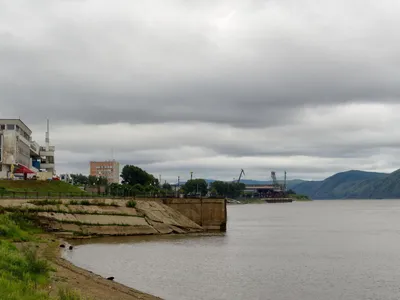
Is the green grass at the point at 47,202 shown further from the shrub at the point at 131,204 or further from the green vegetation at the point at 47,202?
the shrub at the point at 131,204

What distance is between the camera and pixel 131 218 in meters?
93.4

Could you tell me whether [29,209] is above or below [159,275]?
above

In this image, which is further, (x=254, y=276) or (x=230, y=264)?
(x=230, y=264)

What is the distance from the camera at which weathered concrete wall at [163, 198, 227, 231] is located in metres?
108

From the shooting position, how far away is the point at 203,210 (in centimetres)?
10994

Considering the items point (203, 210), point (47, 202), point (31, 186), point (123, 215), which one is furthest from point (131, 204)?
point (31, 186)

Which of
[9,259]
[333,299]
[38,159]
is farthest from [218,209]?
[38,159]

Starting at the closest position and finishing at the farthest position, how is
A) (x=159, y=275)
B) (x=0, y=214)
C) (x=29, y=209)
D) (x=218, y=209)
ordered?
Answer: (x=159, y=275)
(x=0, y=214)
(x=29, y=209)
(x=218, y=209)

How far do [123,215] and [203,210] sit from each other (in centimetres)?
2215

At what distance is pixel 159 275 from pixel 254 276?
9407 millimetres

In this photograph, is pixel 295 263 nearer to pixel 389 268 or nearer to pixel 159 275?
pixel 389 268

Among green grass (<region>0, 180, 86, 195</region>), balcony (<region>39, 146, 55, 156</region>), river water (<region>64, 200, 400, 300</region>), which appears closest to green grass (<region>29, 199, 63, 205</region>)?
river water (<region>64, 200, 400, 300</region>)

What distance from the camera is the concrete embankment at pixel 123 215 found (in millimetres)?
82812

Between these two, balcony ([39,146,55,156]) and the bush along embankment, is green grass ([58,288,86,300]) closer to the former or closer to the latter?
the bush along embankment
